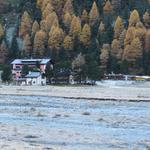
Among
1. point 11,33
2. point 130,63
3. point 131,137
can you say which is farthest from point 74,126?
point 11,33

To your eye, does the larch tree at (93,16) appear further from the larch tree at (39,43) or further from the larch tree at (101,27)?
the larch tree at (39,43)

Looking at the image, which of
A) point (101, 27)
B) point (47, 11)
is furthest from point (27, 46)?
point (101, 27)

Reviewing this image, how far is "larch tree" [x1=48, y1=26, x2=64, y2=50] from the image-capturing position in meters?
120

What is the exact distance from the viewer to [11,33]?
453ft

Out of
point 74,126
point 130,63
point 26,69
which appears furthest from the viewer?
point 130,63

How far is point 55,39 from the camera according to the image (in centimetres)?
12031

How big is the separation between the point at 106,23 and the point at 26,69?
30.3m

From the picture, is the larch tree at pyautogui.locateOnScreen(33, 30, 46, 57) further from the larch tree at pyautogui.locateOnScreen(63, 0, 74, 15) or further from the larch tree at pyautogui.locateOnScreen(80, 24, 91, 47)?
the larch tree at pyautogui.locateOnScreen(63, 0, 74, 15)

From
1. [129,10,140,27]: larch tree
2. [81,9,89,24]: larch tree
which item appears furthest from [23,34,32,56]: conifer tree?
[129,10,140,27]: larch tree

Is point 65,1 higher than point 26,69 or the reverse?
higher

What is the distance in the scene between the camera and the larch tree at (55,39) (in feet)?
393

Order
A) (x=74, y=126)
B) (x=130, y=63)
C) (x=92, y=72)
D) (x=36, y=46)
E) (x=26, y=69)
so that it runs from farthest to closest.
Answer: (x=36, y=46)
(x=130, y=63)
(x=26, y=69)
(x=92, y=72)
(x=74, y=126)

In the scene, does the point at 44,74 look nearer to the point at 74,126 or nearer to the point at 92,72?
the point at 92,72

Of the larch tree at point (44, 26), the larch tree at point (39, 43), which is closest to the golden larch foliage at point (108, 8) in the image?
the larch tree at point (44, 26)
